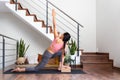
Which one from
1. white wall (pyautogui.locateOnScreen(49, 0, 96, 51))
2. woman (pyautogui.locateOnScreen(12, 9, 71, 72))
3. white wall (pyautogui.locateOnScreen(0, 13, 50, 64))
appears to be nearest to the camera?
woman (pyautogui.locateOnScreen(12, 9, 71, 72))

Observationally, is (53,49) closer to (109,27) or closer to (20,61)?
(20,61)

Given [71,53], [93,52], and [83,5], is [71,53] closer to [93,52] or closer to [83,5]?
[93,52]

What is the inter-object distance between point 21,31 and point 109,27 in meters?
3.17

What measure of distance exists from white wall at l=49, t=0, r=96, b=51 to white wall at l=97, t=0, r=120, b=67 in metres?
0.31

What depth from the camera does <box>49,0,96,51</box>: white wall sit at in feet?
27.2

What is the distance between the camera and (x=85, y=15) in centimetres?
835

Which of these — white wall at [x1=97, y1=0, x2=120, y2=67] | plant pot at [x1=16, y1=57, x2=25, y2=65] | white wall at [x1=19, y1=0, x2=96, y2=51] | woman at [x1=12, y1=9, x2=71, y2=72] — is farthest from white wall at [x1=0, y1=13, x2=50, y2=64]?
woman at [x1=12, y1=9, x2=71, y2=72]

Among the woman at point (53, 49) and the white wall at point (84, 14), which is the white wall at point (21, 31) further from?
the woman at point (53, 49)

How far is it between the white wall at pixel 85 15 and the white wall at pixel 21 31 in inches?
52.6

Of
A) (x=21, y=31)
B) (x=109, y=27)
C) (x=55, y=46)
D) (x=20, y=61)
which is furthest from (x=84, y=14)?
(x=55, y=46)

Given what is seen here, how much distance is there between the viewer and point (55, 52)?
535cm

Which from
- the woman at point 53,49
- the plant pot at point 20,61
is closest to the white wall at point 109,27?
the woman at point 53,49

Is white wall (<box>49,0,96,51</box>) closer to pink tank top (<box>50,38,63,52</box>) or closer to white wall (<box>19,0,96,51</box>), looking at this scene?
white wall (<box>19,0,96,51</box>)

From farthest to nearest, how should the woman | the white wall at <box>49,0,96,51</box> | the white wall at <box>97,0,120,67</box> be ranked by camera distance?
the white wall at <box>49,0,96,51</box>
the white wall at <box>97,0,120,67</box>
the woman
